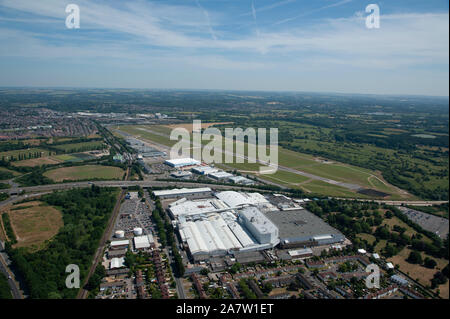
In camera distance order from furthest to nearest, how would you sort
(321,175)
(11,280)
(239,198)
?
(321,175) < (239,198) < (11,280)

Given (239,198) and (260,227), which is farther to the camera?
(239,198)

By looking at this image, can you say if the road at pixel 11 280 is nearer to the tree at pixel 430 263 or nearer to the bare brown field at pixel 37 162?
the tree at pixel 430 263

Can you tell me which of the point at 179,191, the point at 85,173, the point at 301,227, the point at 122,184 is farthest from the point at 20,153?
the point at 301,227

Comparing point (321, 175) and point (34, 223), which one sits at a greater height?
point (321, 175)

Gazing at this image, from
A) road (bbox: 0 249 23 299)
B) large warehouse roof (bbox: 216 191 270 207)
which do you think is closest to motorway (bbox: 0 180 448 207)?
large warehouse roof (bbox: 216 191 270 207)

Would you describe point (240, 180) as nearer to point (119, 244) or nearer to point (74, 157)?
point (119, 244)

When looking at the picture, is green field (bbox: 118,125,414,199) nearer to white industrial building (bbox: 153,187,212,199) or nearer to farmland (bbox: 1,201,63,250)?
white industrial building (bbox: 153,187,212,199)

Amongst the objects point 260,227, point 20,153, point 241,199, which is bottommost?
point 260,227

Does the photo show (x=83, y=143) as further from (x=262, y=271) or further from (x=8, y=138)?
(x=262, y=271)
